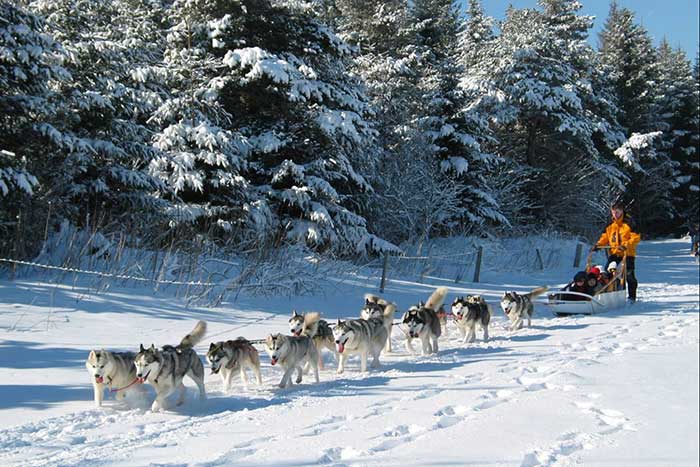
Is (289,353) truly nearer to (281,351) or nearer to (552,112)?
(281,351)

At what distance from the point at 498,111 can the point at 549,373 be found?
22.3 metres

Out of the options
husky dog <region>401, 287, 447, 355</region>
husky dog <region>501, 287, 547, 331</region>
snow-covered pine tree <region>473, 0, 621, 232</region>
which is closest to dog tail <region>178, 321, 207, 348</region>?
husky dog <region>401, 287, 447, 355</region>

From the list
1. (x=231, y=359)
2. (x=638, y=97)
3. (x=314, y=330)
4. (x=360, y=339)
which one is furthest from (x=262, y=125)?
(x=638, y=97)

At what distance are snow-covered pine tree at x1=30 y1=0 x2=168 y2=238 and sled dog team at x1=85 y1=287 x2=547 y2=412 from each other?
7.29 m

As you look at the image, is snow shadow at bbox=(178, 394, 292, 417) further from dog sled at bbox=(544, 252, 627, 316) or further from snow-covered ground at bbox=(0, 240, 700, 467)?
dog sled at bbox=(544, 252, 627, 316)

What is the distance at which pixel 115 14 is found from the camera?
22.4 metres

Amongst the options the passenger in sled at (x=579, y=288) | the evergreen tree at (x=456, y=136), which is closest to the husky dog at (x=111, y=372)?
the passenger in sled at (x=579, y=288)

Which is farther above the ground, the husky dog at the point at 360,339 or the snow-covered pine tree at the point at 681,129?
the snow-covered pine tree at the point at 681,129

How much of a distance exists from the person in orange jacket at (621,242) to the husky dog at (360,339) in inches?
269

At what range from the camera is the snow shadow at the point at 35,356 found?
710 cm

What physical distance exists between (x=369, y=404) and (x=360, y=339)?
1855 mm

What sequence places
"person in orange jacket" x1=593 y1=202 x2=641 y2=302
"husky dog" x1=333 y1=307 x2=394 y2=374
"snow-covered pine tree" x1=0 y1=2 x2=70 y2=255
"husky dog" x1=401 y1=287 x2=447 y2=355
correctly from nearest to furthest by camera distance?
"husky dog" x1=333 y1=307 x2=394 y2=374
"husky dog" x1=401 y1=287 x2=447 y2=355
"snow-covered pine tree" x1=0 y1=2 x2=70 y2=255
"person in orange jacket" x1=593 y1=202 x2=641 y2=302

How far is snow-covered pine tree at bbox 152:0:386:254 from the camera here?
15.1 metres

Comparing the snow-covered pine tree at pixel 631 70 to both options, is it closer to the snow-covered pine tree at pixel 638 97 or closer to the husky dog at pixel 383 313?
the snow-covered pine tree at pixel 638 97
